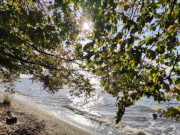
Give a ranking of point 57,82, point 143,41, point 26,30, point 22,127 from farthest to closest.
A: 1. point 57,82
2. point 22,127
3. point 26,30
4. point 143,41

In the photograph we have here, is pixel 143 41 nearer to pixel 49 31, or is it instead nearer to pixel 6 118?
pixel 49 31

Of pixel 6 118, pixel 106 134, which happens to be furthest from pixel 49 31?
pixel 106 134

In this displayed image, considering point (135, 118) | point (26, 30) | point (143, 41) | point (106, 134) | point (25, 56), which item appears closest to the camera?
point (143, 41)

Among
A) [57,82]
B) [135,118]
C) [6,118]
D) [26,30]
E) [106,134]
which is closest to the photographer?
Answer: [26,30]

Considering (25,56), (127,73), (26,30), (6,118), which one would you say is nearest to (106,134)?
(6,118)

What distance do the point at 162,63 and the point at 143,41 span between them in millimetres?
770

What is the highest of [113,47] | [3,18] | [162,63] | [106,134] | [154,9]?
[154,9]

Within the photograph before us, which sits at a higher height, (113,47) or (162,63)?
(113,47)

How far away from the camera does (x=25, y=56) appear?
638 centimetres

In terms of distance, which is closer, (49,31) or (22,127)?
(49,31)

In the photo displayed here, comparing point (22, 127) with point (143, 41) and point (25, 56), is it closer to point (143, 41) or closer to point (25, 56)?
point (25, 56)

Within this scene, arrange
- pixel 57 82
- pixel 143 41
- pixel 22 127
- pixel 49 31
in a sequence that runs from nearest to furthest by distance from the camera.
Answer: pixel 143 41 < pixel 49 31 < pixel 22 127 < pixel 57 82

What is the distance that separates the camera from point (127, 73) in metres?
2.53

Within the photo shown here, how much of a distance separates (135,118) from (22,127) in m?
12.9
